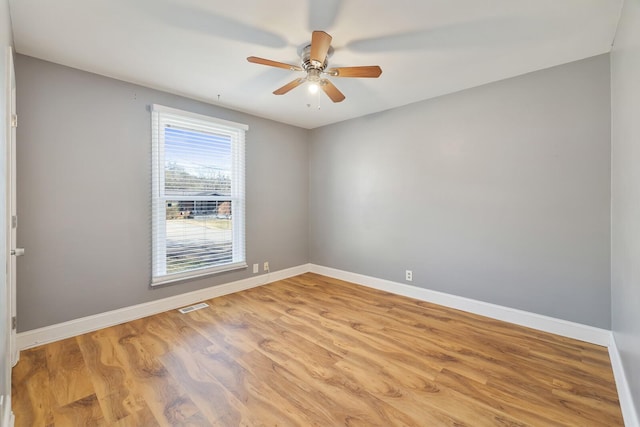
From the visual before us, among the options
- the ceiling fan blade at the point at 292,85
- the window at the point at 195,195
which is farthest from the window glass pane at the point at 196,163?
the ceiling fan blade at the point at 292,85

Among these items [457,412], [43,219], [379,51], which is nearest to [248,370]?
[457,412]

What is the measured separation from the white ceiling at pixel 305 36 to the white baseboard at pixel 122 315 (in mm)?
2335

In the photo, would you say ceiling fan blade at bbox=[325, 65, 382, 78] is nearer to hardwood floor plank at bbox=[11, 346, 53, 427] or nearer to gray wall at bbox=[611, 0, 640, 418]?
gray wall at bbox=[611, 0, 640, 418]

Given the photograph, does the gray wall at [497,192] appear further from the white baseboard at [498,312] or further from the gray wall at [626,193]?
the gray wall at [626,193]

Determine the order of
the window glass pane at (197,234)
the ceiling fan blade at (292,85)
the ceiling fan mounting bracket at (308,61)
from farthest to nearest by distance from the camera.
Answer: the window glass pane at (197,234)
the ceiling fan blade at (292,85)
the ceiling fan mounting bracket at (308,61)

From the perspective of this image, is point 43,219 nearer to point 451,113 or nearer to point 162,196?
point 162,196

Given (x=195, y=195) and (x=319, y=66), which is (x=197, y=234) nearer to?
(x=195, y=195)

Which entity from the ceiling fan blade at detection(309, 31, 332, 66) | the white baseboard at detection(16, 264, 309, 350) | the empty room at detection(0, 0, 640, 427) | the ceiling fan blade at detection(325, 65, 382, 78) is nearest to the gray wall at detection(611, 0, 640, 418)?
the empty room at detection(0, 0, 640, 427)

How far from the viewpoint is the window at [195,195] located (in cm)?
306

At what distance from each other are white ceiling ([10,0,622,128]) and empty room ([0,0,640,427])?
20 millimetres

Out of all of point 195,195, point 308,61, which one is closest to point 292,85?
point 308,61

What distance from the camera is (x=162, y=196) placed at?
10.1 ft

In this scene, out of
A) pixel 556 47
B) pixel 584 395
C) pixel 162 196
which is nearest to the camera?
pixel 584 395

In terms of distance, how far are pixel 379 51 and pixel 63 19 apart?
2272 millimetres
